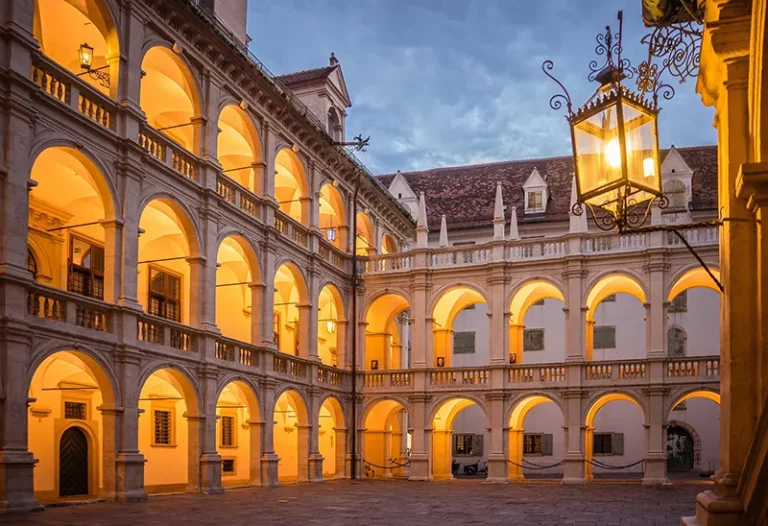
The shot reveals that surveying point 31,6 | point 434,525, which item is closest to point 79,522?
point 434,525

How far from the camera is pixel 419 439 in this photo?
118 ft

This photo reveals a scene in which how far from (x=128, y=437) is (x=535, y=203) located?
31.2 m

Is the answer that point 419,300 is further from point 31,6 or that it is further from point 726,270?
point 726,270

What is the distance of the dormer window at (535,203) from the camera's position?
47719 millimetres

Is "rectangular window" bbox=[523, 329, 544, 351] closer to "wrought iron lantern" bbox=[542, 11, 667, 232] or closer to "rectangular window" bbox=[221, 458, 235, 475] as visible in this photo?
"rectangular window" bbox=[221, 458, 235, 475]

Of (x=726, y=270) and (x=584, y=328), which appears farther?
(x=584, y=328)

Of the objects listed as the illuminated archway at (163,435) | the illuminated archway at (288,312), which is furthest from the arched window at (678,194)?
the illuminated archway at (163,435)

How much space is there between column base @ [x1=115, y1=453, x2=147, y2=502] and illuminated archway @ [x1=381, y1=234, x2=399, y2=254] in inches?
928

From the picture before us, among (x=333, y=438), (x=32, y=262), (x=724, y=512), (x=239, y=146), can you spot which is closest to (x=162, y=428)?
(x=32, y=262)

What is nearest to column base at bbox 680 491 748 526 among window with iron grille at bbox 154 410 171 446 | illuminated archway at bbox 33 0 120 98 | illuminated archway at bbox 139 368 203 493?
illuminated archway at bbox 33 0 120 98

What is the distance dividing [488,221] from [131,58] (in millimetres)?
28690

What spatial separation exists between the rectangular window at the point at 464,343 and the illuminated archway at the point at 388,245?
347 inches

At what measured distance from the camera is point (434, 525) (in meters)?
15.7

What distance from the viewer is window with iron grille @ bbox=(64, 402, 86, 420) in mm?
23938
